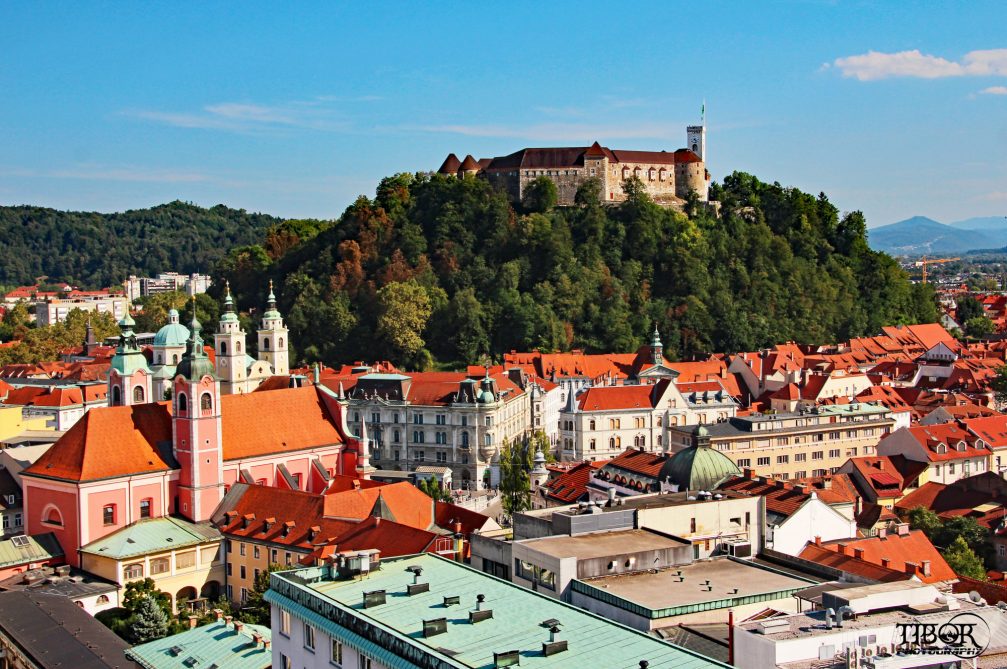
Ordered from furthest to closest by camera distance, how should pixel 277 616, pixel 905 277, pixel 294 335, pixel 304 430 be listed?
pixel 905 277 → pixel 294 335 → pixel 304 430 → pixel 277 616

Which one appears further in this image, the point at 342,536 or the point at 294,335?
the point at 294,335

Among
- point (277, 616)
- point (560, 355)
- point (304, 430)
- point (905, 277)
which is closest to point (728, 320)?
point (560, 355)

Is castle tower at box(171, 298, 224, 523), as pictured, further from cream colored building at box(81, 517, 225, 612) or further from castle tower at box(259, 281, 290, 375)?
castle tower at box(259, 281, 290, 375)

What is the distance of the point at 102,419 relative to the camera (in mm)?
48531

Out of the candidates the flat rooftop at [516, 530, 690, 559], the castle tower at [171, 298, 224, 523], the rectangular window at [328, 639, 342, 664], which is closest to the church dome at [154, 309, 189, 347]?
the castle tower at [171, 298, 224, 523]

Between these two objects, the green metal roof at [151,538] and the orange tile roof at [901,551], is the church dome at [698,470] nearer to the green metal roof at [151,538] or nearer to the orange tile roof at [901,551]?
the orange tile roof at [901,551]

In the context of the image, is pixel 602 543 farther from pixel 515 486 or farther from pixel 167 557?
pixel 515 486

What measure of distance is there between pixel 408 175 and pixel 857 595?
4025 inches

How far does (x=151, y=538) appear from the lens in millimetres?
47188

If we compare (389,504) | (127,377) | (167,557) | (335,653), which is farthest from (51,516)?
(335,653)

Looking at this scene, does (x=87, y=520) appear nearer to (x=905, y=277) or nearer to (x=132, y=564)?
(x=132, y=564)

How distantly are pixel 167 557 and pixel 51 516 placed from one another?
5566 millimetres

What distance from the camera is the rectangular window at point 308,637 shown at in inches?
911

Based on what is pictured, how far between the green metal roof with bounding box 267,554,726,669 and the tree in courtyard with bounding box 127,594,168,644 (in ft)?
52.9
